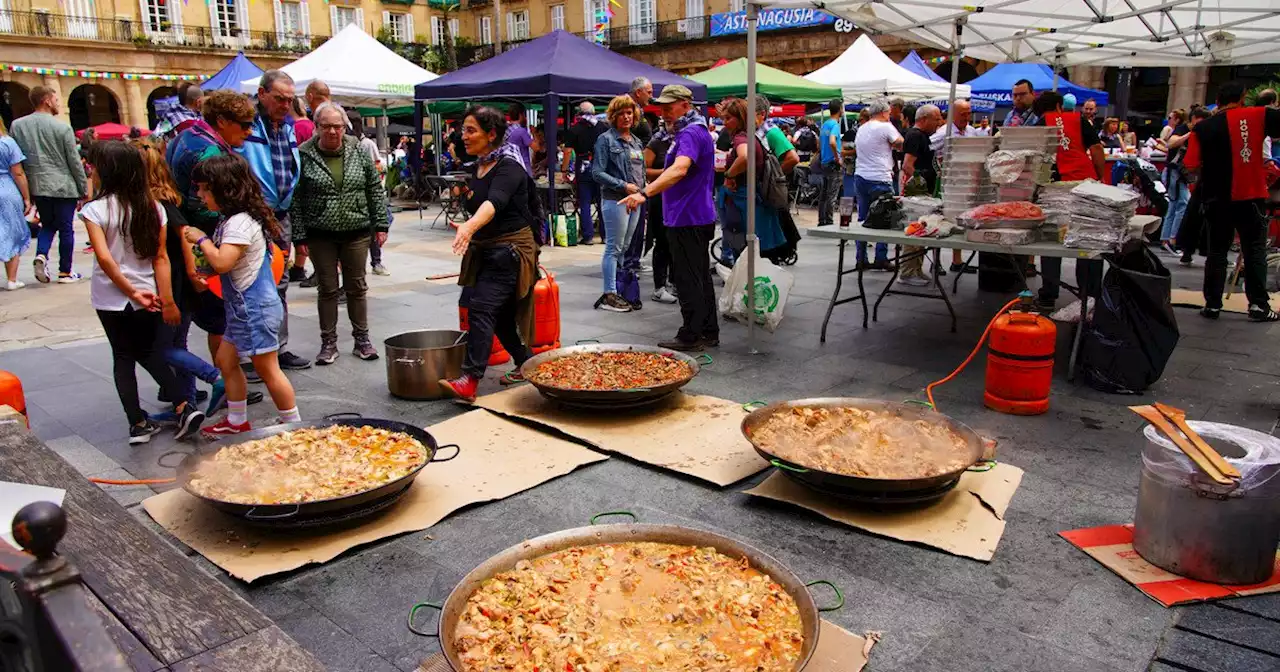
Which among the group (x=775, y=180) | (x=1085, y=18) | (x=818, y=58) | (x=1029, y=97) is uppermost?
(x=818, y=58)

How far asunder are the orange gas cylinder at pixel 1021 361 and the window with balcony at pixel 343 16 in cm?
4169

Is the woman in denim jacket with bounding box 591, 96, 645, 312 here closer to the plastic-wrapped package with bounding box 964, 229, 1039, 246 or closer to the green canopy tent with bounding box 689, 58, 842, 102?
the plastic-wrapped package with bounding box 964, 229, 1039, 246

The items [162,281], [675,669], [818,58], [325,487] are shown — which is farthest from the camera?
[818,58]

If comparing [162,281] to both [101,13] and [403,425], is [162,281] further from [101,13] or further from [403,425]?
[101,13]

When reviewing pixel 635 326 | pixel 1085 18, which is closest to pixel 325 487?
pixel 635 326

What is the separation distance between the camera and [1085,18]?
7395 millimetres

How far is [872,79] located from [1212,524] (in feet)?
45.7

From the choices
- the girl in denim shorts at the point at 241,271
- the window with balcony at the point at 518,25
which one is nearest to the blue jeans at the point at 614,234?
the girl in denim shorts at the point at 241,271

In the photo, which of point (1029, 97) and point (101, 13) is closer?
point (1029, 97)

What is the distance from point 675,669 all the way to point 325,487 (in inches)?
71.3

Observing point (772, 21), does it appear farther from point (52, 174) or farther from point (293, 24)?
point (52, 174)

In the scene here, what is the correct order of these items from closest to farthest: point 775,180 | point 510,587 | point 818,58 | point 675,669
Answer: point 675,669, point 510,587, point 775,180, point 818,58

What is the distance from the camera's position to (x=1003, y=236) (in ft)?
17.4

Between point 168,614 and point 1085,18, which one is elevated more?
point 1085,18
